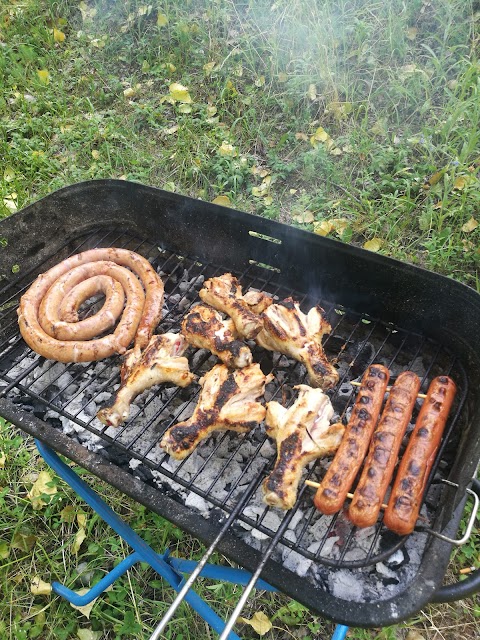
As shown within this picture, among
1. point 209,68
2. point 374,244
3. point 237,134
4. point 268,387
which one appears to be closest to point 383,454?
point 268,387

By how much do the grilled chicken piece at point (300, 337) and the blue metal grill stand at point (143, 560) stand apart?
1103 mm

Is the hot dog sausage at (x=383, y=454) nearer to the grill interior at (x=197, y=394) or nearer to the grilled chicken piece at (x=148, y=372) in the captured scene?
the grill interior at (x=197, y=394)

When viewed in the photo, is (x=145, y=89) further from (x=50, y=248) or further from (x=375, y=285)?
(x=375, y=285)

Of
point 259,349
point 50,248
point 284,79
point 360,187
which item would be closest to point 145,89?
point 284,79

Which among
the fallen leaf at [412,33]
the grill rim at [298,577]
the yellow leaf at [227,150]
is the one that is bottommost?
the grill rim at [298,577]

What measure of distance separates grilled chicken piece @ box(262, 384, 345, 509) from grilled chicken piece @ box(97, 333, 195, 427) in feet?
1.99

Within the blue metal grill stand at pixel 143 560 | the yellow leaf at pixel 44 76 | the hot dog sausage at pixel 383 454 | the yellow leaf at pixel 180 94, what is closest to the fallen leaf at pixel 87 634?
the blue metal grill stand at pixel 143 560

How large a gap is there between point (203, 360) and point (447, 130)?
350cm

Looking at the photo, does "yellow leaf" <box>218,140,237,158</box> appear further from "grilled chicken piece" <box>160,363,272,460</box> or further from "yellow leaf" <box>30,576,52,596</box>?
"yellow leaf" <box>30,576,52,596</box>

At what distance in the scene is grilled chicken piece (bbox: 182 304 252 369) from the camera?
2.88 m

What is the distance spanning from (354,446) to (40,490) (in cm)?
265

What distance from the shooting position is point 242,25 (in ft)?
20.9

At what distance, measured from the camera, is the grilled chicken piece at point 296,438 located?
7.49 feet

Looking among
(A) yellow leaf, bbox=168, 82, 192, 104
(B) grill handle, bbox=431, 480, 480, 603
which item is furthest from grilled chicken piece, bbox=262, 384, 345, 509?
(A) yellow leaf, bbox=168, 82, 192, 104
